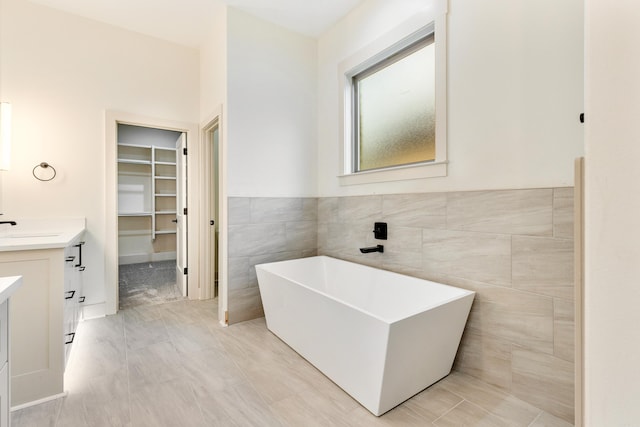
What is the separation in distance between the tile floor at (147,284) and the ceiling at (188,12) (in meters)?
2.94

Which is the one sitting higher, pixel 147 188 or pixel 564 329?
pixel 147 188

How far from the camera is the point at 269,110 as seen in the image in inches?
113

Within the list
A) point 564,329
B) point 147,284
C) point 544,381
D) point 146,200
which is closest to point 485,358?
point 544,381

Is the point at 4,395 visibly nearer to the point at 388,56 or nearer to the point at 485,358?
the point at 485,358

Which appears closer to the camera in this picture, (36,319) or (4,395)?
(4,395)

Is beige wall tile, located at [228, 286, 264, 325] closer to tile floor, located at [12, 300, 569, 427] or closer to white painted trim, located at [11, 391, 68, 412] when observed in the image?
tile floor, located at [12, 300, 569, 427]

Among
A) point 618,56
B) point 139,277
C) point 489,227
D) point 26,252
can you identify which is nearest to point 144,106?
point 26,252

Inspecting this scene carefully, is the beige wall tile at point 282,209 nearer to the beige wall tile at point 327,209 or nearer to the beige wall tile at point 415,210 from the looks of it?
the beige wall tile at point 327,209

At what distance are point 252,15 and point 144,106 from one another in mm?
1485

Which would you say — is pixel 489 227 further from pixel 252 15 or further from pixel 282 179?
pixel 252 15

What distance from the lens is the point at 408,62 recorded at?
7.73 feet

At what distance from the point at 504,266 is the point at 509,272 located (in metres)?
0.04

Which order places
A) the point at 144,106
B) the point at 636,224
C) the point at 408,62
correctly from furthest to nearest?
the point at 144,106 → the point at 408,62 → the point at 636,224

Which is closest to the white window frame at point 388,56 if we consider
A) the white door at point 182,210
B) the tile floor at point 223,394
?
the tile floor at point 223,394
